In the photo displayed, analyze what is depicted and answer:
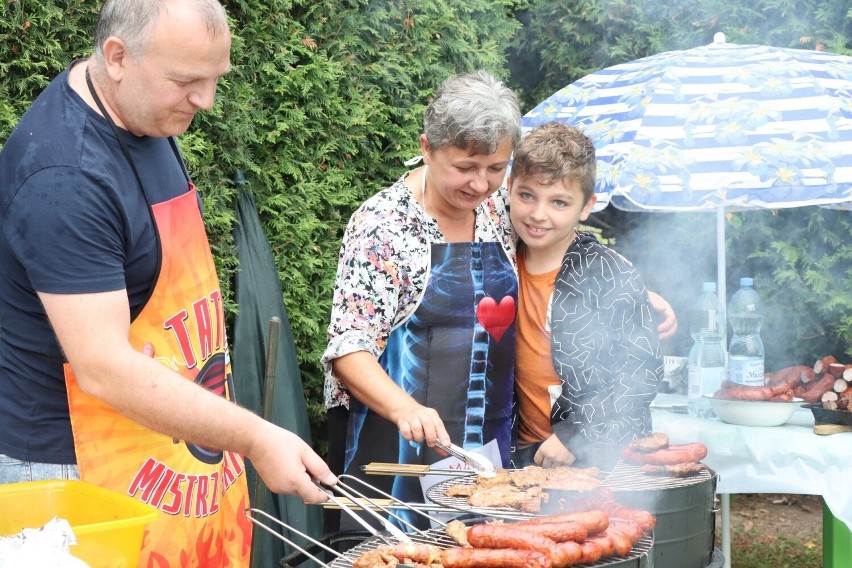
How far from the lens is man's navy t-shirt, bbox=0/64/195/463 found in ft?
6.60

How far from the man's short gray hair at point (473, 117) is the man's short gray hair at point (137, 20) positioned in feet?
3.29

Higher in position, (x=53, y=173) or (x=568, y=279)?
(x=53, y=173)

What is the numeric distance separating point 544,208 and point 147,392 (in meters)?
1.67

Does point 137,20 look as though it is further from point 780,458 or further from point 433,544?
point 780,458

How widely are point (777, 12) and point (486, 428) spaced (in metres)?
4.65

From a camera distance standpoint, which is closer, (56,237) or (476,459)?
(56,237)

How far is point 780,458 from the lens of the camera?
3969 millimetres

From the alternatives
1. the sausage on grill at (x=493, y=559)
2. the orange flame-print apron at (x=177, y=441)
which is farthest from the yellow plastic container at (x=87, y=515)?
the sausage on grill at (x=493, y=559)

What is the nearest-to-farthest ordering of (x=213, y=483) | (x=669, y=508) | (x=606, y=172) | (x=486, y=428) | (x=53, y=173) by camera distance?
(x=53, y=173) → (x=213, y=483) → (x=669, y=508) → (x=486, y=428) → (x=606, y=172)

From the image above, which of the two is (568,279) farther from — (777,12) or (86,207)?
(777,12)

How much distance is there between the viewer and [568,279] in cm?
326

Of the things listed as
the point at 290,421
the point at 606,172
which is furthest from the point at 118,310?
the point at 606,172

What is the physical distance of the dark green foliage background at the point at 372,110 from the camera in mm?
4203

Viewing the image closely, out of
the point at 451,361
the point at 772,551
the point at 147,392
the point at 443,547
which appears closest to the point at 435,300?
the point at 451,361
